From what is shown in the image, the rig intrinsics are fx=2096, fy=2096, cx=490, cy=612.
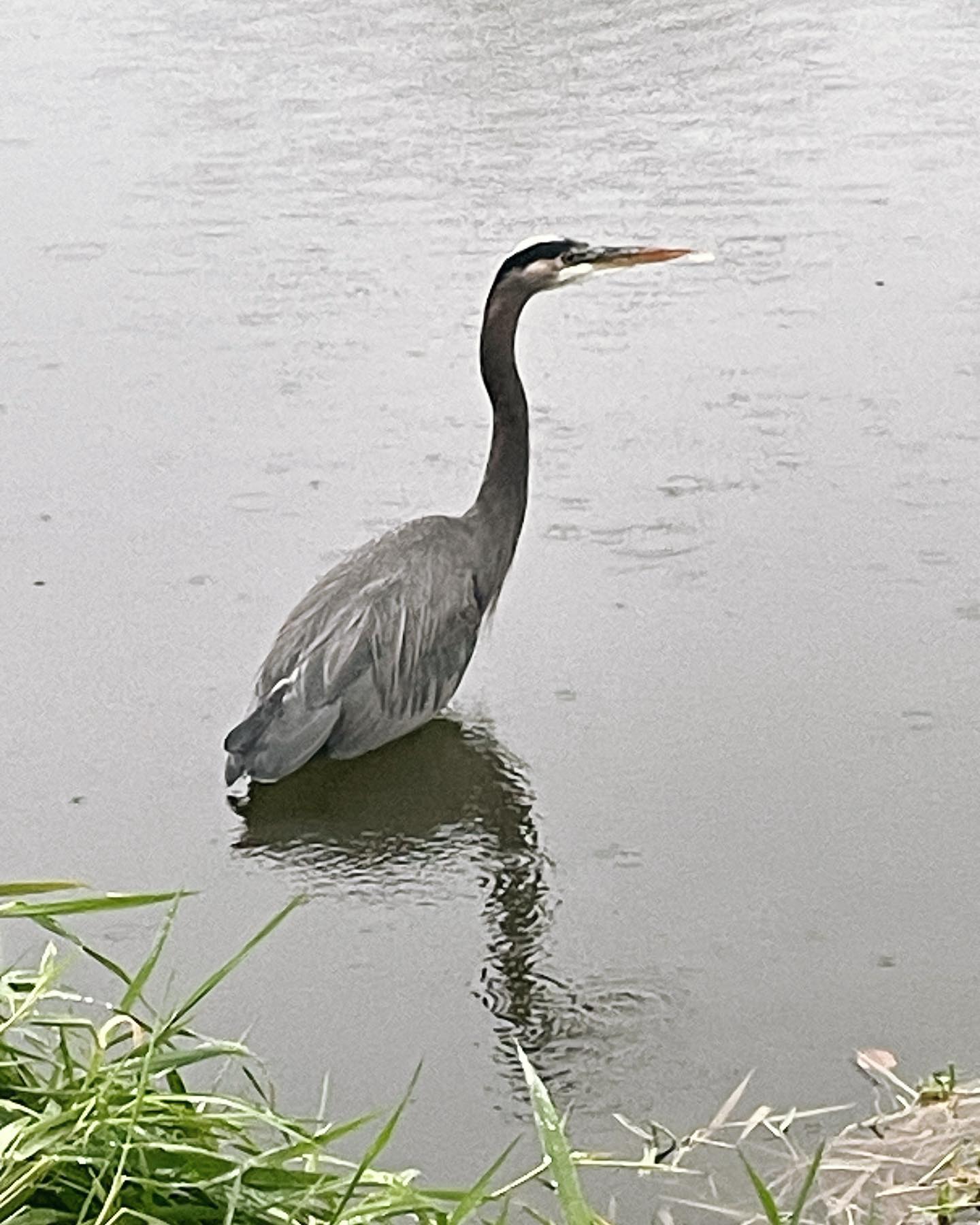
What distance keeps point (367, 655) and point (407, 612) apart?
0.15 meters

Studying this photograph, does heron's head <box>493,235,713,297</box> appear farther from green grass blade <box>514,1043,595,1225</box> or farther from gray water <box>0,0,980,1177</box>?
green grass blade <box>514,1043,595,1225</box>

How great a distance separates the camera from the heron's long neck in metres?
4.66

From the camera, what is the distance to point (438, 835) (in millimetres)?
4105

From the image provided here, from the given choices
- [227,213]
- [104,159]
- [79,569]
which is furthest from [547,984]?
[104,159]

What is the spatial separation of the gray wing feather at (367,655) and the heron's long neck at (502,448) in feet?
0.27

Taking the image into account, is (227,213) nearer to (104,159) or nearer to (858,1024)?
(104,159)

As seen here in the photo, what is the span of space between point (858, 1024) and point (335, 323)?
334 cm

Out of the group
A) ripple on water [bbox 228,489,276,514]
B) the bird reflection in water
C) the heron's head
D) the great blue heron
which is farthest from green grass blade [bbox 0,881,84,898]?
ripple on water [bbox 228,489,276,514]

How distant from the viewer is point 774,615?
15.5 ft

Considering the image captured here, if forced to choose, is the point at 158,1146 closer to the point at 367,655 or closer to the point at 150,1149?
the point at 150,1149

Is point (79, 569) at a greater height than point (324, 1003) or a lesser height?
greater

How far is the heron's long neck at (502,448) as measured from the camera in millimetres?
4664

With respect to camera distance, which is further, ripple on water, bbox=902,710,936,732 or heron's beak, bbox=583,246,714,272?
heron's beak, bbox=583,246,714,272

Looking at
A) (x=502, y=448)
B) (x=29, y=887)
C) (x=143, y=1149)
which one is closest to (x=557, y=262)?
(x=502, y=448)
